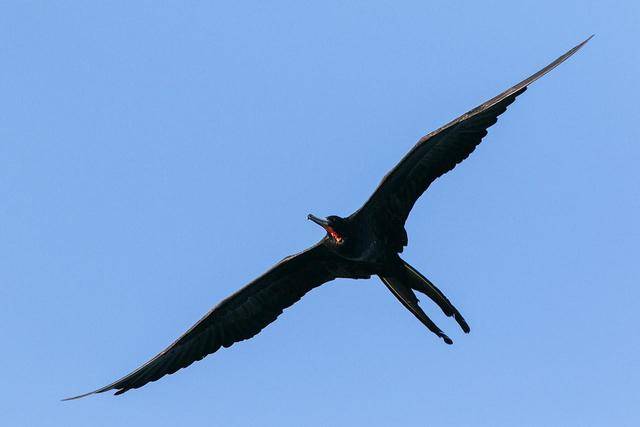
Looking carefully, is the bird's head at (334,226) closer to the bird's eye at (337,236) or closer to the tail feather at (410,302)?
the bird's eye at (337,236)

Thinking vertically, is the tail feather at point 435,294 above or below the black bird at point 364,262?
below

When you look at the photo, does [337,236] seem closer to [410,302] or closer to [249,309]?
[410,302]

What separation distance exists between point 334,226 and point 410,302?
1771 mm

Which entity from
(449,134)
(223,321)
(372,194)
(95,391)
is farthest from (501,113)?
(95,391)

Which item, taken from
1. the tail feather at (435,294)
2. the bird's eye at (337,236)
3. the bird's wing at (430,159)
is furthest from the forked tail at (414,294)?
the bird's eye at (337,236)

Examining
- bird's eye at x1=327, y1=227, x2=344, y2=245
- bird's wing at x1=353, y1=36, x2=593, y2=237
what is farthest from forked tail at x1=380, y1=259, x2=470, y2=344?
bird's eye at x1=327, y1=227, x2=344, y2=245

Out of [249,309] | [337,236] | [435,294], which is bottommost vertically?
[435,294]

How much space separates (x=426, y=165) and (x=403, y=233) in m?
1.15

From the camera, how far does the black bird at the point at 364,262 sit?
22.2 meters

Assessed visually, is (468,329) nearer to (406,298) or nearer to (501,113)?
(406,298)

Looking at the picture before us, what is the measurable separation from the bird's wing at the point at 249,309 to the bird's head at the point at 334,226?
2.98ft

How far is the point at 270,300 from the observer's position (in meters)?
24.3

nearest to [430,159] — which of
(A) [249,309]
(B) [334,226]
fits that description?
(B) [334,226]

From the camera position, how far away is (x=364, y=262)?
23062 millimetres
